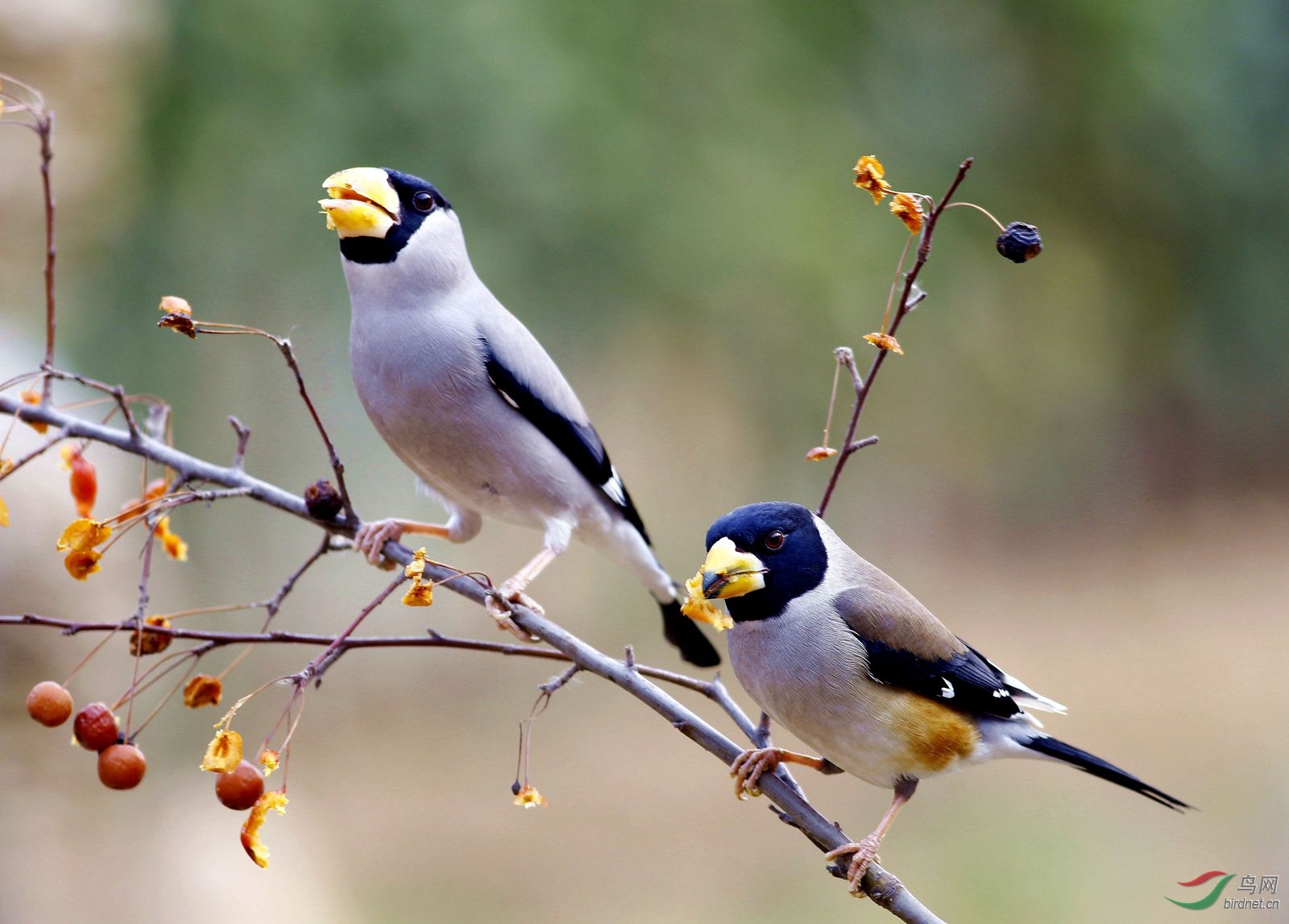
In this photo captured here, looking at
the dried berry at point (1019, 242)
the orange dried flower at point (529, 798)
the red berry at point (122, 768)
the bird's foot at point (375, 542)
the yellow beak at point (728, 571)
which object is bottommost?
the red berry at point (122, 768)

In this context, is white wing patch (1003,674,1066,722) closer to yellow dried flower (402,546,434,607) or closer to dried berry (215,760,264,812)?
yellow dried flower (402,546,434,607)

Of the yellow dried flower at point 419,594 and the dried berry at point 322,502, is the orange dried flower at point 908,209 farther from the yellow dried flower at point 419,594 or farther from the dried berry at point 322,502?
the dried berry at point 322,502

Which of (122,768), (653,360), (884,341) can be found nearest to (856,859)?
(884,341)

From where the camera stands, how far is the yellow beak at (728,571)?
4.25 ft

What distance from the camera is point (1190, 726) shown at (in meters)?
6.13

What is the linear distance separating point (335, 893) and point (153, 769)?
984mm

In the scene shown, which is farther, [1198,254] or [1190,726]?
[1198,254]

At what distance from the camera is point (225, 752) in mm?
1248

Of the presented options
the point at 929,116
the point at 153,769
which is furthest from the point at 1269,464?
the point at 153,769

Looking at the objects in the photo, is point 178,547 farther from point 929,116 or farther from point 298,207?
point 929,116

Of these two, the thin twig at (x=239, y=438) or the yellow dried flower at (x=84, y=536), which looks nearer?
the yellow dried flower at (x=84, y=536)

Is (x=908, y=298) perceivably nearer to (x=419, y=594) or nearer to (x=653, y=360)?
(x=419, y=594)

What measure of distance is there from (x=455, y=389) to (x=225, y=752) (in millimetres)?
753

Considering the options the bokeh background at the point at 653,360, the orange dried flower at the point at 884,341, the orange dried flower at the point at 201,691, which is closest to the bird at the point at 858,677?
the orange dried flower at the point at 884,341
